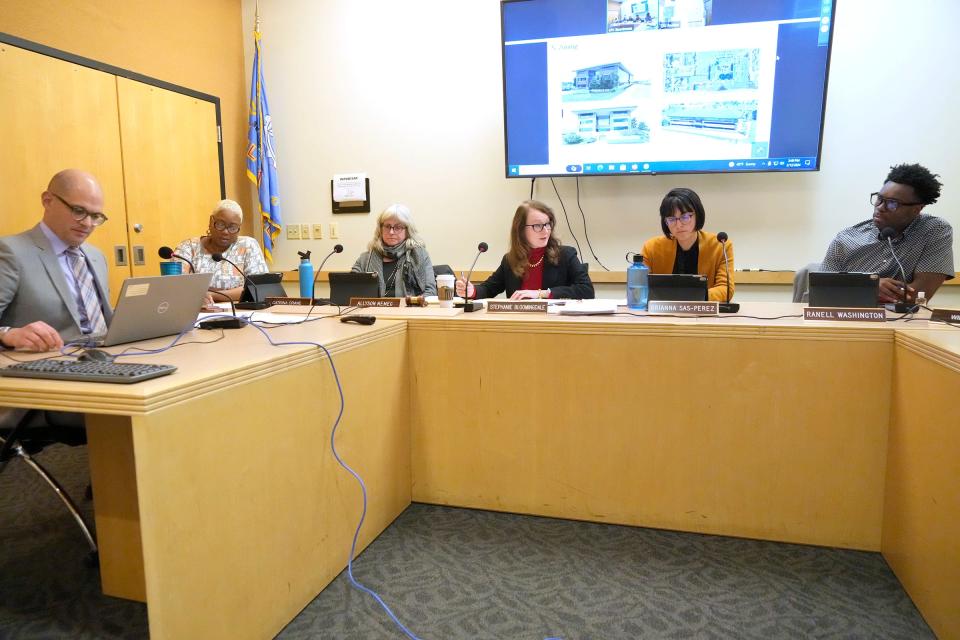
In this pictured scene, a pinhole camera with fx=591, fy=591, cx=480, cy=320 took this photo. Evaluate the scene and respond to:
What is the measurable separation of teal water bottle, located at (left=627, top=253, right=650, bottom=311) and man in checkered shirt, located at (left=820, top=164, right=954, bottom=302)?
114 cm

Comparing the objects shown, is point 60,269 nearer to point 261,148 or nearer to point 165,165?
point 165,165

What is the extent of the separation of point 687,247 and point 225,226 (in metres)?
2.28

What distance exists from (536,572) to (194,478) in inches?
37.7

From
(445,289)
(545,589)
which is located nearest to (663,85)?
(445,289)

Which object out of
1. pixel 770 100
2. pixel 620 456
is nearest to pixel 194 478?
pixel 620 456

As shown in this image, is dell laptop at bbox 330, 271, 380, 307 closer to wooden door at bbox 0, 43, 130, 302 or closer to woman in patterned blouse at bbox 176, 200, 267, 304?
woman in patterned blouse at bbox 176, 200, 267, 304

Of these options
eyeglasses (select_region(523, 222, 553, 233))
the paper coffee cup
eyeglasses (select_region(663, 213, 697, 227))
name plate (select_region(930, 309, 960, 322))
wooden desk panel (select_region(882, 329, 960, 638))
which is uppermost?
eyeglasses (select_region(663, 213, 697, 227))

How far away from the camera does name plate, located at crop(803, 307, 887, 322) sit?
1773mm

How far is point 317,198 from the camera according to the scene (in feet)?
14.2

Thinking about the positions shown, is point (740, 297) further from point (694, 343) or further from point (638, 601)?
point (638, 601)

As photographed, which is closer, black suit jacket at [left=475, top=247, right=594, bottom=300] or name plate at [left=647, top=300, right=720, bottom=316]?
name plate at [left=647, top=300, right=720, bottom=316]

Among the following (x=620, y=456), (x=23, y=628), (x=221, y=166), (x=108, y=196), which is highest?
(x=221, y=166)

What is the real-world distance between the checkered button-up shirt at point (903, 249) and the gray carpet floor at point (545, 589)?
1.47 m

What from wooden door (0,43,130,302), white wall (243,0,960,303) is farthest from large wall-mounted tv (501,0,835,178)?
wooden door (0,43,130,302)
